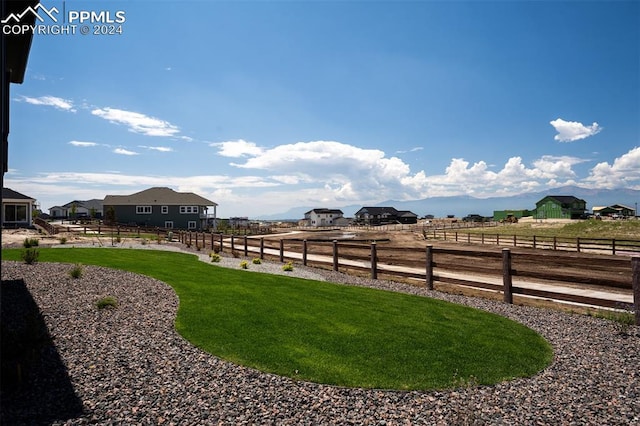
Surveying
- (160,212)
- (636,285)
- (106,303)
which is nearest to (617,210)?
(160,212)

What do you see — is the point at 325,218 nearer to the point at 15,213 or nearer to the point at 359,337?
the point at 15,213

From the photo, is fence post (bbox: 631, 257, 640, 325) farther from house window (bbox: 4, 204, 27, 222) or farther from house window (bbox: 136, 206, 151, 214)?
house window (bbox: 136, 206, 151, 214)

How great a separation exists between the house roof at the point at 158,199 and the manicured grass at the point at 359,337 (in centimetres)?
5273

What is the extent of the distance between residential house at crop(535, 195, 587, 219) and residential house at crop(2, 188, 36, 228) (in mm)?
117248

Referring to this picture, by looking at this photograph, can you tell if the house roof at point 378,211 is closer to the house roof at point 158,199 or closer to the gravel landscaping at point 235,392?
the house roof at point 158,199

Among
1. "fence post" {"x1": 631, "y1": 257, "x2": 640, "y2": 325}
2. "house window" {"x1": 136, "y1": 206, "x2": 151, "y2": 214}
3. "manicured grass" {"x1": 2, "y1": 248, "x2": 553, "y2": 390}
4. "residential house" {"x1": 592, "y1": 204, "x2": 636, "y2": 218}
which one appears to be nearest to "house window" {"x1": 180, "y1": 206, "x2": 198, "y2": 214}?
"house window" {"x1": 136, "y1": 206, "x2": 151, "y2": 214}

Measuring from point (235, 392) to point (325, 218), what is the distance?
10885cm

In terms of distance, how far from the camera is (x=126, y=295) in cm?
A: 1044

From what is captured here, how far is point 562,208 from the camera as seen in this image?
106125mm

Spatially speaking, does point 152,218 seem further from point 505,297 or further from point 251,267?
point 505,297

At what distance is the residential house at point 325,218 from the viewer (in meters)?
114

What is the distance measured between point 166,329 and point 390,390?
15.6 feet

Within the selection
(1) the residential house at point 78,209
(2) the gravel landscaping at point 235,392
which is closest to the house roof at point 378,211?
(1) the residential house at point 78,209

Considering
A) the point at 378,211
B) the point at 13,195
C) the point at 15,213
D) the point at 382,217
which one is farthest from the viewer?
the point at 378,211
